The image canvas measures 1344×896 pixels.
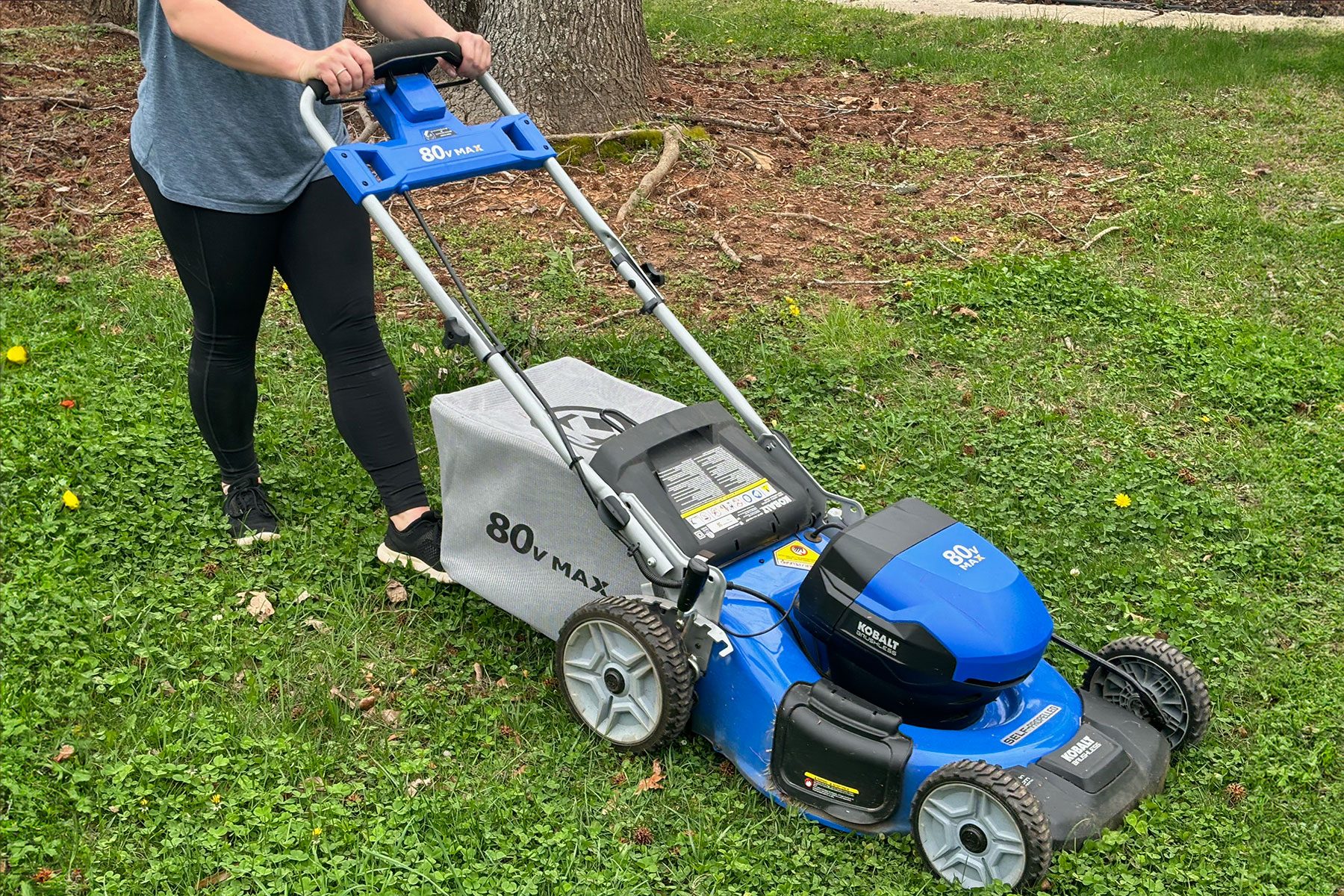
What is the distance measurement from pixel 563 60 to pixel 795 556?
12.1 feet

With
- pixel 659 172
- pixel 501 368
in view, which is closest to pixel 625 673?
A: pixel 501 368

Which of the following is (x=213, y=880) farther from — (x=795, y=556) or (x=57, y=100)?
(x=57, y=100)

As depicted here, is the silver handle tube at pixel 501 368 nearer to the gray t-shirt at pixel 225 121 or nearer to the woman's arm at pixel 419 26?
the gray t-shirt at pixel 225 121

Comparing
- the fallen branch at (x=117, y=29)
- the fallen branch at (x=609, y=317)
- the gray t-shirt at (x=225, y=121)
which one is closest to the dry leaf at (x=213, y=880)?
the gray t-shirt at (x=225, y=121)

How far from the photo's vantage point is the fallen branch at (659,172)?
5.35 metres

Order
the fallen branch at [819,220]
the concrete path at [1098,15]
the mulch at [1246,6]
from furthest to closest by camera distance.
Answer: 1. the mulch at [1246,6]
2. the concrete path at [1098,15]
3. the fallen branch at [819,220]

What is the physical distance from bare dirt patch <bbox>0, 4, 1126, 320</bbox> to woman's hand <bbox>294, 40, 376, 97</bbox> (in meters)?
2.09

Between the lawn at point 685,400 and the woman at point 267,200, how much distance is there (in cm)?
42

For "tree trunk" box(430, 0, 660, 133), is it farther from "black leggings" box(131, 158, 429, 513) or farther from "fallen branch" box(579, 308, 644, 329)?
"black leggings" box(131, 158, 429, 513)

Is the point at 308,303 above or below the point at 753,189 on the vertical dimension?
above

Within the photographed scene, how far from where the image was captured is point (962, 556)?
2.48 meters

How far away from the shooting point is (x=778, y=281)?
4.96m

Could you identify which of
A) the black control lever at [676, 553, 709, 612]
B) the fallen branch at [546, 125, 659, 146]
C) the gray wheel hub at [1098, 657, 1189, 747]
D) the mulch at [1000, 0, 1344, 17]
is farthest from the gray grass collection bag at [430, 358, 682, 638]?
the mulch at [1000, 0, 1344, 17]

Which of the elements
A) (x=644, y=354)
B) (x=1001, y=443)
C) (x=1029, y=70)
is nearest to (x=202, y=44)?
(x=644, y=354)
